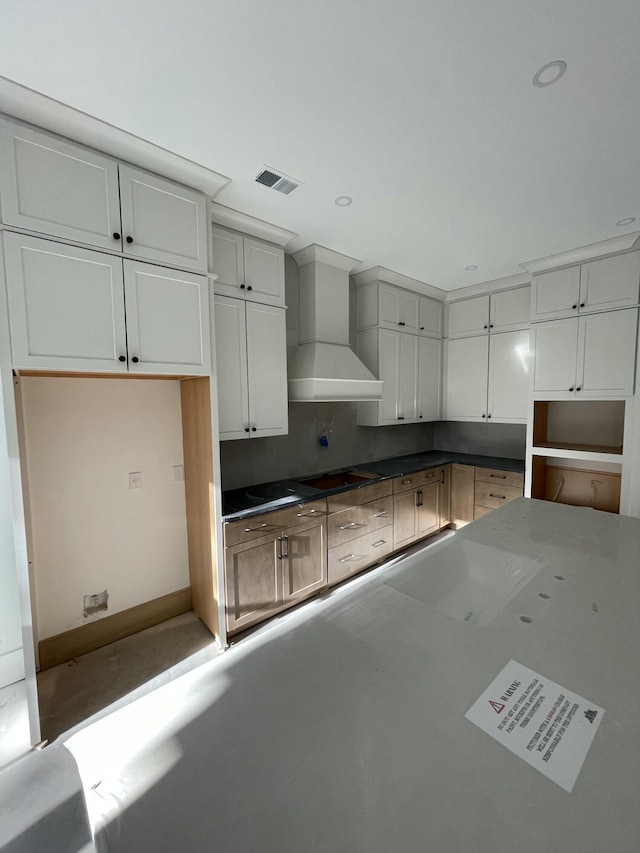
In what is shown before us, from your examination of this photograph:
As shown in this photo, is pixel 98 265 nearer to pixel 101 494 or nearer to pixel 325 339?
pixel 101 494

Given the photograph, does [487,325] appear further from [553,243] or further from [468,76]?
[468,76]

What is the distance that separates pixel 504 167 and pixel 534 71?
0.52 meters

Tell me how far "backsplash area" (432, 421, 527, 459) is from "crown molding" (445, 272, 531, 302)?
138 cm

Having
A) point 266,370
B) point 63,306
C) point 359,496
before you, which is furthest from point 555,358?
point 63,306

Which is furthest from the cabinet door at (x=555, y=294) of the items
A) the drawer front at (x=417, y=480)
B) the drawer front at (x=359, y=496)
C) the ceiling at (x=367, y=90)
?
the drawer front at (x=359, y=496)

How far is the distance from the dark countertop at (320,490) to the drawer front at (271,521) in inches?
1.5

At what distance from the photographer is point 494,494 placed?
3.52 meters

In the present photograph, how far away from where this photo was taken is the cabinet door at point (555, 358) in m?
2.91

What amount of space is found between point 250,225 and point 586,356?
267 cm

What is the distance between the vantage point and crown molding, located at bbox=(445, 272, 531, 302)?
3.29 m

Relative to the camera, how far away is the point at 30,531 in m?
1.85

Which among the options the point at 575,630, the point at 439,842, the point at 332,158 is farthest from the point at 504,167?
the point at 439,842

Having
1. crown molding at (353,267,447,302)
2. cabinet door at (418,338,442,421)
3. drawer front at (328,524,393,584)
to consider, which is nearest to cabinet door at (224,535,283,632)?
drawer front at (328,524,393,584)

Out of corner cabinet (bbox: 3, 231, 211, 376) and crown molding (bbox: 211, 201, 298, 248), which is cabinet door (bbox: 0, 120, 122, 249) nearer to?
corner cabinet (bbox: 3, 231, 211, 376)
